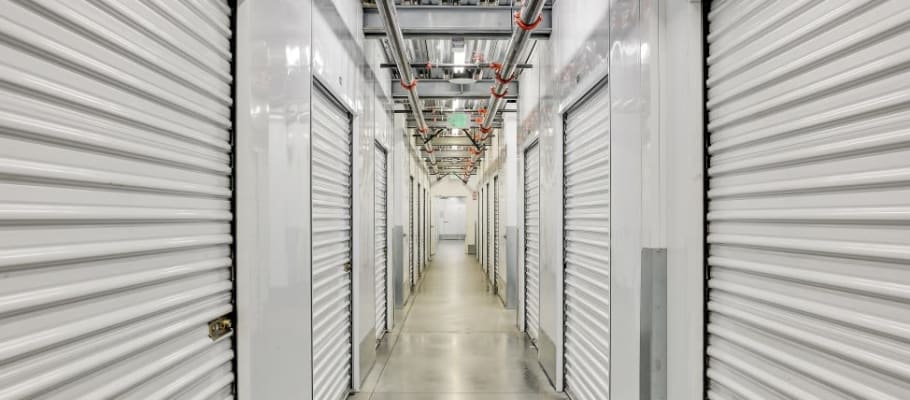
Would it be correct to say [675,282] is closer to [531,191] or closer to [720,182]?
[720,182]

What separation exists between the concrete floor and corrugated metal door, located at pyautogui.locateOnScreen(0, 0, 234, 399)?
7.84ft

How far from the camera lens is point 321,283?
2.72 metres

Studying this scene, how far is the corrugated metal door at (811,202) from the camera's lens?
991mm

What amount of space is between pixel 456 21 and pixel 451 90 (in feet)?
7.12

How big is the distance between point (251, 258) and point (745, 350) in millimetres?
1877

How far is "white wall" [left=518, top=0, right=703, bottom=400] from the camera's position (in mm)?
1690

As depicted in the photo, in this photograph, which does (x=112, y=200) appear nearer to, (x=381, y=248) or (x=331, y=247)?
(x=331, y=247)

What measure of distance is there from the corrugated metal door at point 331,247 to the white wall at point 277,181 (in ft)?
0.74

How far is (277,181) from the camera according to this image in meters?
1.92

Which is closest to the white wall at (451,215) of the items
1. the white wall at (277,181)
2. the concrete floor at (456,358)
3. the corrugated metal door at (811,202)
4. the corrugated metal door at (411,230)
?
the corrugated metal door at (411,230)

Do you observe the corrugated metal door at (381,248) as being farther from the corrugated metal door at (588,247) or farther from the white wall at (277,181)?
the corrugated metal door at (588,247)

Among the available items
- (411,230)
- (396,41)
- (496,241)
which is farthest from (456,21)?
(496,241)

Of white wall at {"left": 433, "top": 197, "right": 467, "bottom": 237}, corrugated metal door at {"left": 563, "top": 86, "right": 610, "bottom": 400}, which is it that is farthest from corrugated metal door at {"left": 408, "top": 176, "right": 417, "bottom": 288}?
white wall at {"left": 433, "top": 197, "right": 467, "bottom": 237}

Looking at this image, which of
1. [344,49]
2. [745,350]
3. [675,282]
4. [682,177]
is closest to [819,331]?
[745,350]
